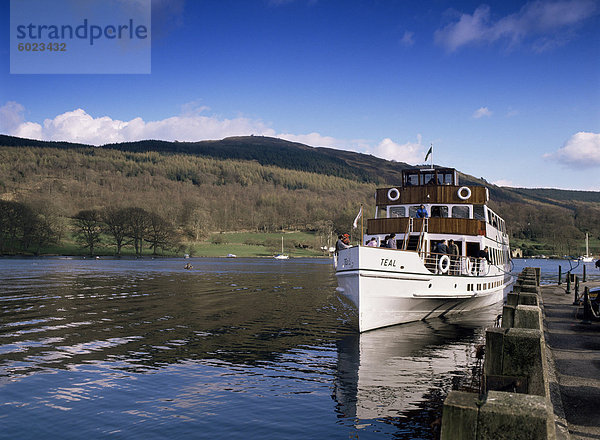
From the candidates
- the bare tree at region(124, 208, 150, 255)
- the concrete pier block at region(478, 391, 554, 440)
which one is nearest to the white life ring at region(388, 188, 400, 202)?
the concrete pier block at region(478, 391, 554, 440)

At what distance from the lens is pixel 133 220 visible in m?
Answer: 145

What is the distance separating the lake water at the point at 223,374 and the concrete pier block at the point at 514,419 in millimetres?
5488

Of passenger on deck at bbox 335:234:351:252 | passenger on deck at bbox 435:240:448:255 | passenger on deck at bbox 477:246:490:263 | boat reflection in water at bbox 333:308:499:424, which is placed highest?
passenger on deck at bbox 335:234:351:252

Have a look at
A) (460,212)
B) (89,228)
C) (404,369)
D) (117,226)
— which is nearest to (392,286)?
(404,369)

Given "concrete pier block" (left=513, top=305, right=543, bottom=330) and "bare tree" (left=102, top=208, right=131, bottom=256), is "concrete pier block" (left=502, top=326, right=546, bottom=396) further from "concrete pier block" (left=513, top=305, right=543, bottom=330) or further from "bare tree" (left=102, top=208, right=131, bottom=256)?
"bare tree" (left=102, top=208, right=131, bottom=256)

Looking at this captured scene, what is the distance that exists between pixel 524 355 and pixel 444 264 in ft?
49.9

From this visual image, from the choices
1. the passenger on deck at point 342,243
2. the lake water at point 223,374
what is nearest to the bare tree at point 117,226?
the lake water at point 223,374

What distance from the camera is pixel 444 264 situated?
2275 cm

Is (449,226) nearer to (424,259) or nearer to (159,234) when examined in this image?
(424,259)

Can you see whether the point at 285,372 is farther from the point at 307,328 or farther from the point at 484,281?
the point at 484,281

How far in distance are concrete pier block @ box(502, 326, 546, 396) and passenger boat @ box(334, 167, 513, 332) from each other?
11.0 metres

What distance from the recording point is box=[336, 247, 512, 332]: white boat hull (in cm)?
1928

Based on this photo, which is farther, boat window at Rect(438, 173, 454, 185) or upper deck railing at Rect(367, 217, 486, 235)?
boat window at Rect(438, 173, 454, 185)

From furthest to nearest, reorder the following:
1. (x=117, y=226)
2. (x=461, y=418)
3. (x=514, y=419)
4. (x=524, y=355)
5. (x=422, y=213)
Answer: (x=117, y=226)
(x=422, y=213)
(x=524, y=355)
(x=461, y=418)
(x=514, y=419)
